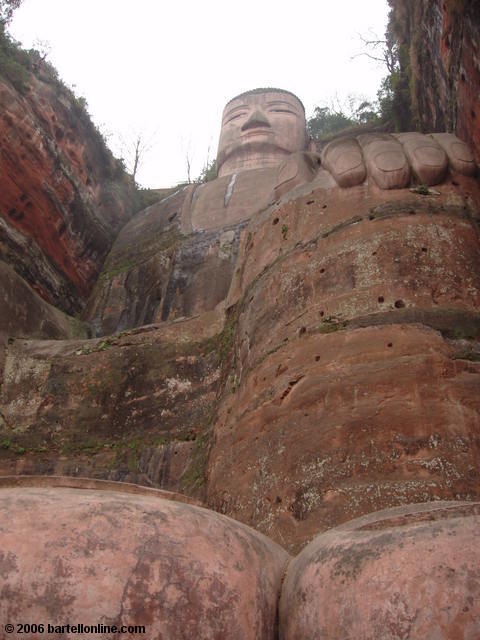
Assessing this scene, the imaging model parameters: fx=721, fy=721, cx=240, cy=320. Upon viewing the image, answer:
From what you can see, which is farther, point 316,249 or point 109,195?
point 109,195

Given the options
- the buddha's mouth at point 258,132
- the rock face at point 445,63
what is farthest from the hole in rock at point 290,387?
the buddha's mouth at point 258,132

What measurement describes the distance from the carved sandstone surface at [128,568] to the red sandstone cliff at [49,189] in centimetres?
827

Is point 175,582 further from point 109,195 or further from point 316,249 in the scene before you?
point 109,195

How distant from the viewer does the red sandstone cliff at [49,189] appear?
12844 millimetres

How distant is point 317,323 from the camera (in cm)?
583

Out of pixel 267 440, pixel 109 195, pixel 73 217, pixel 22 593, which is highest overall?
pixel 109 195

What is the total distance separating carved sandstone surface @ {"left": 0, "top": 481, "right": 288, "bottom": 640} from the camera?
2.36 meters

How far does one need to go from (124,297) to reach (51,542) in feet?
35.8

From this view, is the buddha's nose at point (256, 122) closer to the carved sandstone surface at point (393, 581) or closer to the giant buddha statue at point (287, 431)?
the giant buddha statue at point (287, 431)

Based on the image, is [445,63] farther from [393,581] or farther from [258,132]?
[258,132]

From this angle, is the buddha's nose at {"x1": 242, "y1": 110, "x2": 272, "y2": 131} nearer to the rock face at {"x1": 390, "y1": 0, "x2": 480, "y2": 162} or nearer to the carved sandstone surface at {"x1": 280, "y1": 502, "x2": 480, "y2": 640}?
the rock face at {"x1": 390, "y1": 0, "x2": 480, "y2": 162}

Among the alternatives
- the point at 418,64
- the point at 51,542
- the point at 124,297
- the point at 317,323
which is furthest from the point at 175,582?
the point at 124,297

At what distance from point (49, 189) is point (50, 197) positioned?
6.3 inches

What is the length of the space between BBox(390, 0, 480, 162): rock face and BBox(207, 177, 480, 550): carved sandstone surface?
38.7 inches
